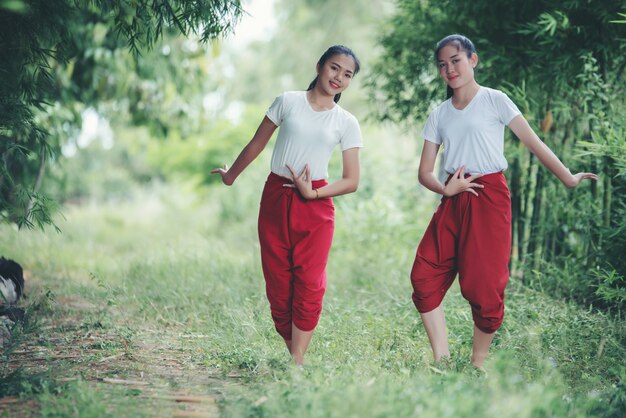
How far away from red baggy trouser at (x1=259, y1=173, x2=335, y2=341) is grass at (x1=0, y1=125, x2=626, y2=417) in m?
0.31

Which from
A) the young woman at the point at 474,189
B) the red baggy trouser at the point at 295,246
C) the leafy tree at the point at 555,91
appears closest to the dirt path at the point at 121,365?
the red baggy trouser at the point at 295,246

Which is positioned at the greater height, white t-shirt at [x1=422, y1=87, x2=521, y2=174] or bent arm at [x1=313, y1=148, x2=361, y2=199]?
white t-shirt at [x1=422, y1=87, x2=521, y2=174]

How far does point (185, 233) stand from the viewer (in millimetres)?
11375

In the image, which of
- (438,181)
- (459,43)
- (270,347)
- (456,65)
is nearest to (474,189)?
(438,181)

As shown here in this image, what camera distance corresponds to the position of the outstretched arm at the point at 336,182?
3709 mm

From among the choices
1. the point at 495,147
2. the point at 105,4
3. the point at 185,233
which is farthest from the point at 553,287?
the point at 185,233

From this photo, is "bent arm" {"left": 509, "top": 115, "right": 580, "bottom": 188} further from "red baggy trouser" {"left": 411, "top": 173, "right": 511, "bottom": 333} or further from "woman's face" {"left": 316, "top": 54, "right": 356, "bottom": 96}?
"woman's face" {"left": 316, "top": 54, "right": 356, "bottom": 96}

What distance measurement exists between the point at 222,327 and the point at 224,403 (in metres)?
1.68

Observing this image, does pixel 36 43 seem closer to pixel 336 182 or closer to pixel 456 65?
pixel 336 182

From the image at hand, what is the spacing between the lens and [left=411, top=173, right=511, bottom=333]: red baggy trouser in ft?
12.0

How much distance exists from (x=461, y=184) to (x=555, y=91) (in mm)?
2035

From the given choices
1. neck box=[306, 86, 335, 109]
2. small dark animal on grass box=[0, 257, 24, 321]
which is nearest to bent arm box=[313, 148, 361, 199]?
neck box=[306, 86, 335, 109]

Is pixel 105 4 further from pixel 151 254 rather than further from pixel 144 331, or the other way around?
pixel 151 254

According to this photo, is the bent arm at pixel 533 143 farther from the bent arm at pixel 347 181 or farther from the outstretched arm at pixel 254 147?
the outstretched arm at pixel 254 147
